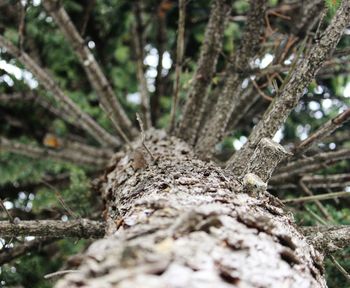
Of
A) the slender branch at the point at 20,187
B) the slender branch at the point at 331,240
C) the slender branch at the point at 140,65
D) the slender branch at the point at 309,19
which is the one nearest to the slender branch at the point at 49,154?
the slender branch at the point at 140,65

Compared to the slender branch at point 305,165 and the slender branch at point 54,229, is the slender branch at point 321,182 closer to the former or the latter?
the slender branch at point 305,165

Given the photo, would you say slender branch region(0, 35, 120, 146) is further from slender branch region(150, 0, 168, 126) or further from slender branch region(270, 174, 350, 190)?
slender branch region(270, 174, 350, 190)

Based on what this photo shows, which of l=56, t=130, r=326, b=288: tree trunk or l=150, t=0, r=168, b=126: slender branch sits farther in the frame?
l=150, t=0, r=168, b=126: slender branch

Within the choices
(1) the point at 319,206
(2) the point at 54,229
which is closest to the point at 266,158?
(2) the point at 54,229

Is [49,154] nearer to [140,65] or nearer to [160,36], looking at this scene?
A: [140,65]

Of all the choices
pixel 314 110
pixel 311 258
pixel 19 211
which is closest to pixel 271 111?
pixel 311 258

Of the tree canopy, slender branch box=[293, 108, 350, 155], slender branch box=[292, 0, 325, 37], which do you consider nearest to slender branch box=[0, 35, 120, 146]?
the tree canopy

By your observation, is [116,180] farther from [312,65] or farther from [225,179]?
[312,65]
